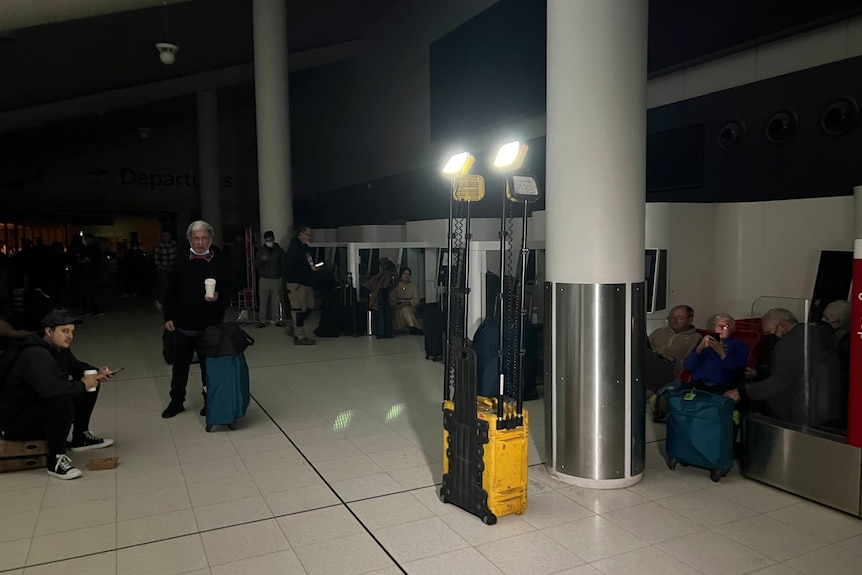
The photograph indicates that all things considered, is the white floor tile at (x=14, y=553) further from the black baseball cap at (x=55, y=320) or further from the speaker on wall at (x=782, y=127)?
the speaker on wall at (x=782, y=127)

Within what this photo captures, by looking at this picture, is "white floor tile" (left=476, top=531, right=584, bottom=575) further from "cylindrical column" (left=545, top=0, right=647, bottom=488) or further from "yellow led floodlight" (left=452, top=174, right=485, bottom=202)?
"yellow led floodlight" (left=452, top=174, right=485, bottom=202)

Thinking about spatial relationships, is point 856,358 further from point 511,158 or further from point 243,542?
point 243,542

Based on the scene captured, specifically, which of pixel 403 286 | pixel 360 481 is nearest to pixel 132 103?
pixel 403 286

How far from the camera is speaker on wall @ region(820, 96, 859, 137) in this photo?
19.2 ft

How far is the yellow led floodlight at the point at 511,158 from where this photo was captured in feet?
11.4

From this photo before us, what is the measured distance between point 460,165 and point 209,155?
17.9 meters

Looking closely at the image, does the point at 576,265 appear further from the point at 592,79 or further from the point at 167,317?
the point at 167,317

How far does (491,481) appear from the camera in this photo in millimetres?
3410

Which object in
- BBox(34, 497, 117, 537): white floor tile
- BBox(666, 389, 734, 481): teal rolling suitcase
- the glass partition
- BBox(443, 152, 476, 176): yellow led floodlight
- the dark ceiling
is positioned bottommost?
BBox(34, 497, 117, 537): white floor tile

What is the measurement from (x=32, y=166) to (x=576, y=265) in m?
22.2

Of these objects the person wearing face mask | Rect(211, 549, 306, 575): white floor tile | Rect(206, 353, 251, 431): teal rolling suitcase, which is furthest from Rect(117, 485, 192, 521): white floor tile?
the person wearing face mask

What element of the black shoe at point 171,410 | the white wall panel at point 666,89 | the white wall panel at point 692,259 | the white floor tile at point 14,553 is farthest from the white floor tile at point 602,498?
the white wall panel at point 666,89

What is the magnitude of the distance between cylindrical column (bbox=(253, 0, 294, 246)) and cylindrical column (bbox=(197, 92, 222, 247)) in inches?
265

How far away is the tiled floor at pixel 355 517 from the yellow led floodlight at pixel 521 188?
1.77 meters
